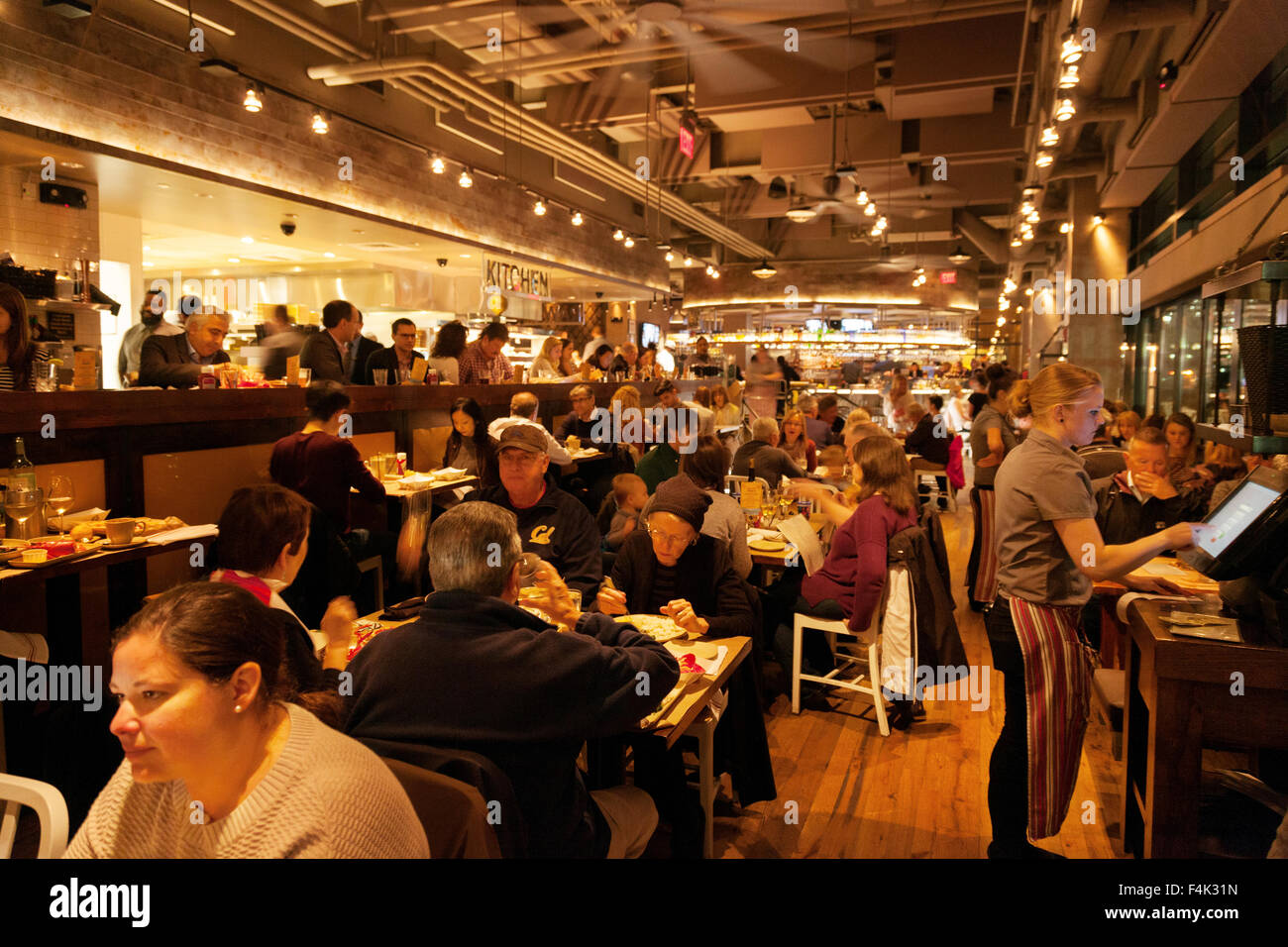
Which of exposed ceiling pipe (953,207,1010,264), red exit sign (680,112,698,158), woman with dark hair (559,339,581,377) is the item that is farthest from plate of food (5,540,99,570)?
exposed ceiling pipe (953,207,1010,264)

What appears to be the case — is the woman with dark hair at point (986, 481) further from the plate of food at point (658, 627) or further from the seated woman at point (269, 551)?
the seated woman at point (269, 551)

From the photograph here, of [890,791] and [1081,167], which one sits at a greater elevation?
[1081,167]

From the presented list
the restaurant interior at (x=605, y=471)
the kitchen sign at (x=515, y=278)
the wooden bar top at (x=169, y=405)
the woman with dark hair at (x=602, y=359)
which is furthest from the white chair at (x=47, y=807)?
the kitchen sign at (x=515, y=278)

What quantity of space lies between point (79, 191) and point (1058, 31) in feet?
24.5

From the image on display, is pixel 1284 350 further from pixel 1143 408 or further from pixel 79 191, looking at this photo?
pixel 1143 408

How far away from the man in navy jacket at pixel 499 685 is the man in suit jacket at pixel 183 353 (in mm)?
3845

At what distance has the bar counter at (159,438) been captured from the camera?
3.93 m

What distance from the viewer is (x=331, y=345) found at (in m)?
6.64

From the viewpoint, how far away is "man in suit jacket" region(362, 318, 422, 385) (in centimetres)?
679

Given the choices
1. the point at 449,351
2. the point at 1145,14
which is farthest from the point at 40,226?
the point at 1145,14

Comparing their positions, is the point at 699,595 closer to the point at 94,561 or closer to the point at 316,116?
the point at 94,561

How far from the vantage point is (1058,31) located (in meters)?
5.53

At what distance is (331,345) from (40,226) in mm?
2572

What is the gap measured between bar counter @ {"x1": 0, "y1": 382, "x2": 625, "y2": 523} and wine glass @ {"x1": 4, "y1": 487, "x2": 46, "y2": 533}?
0.28 m
